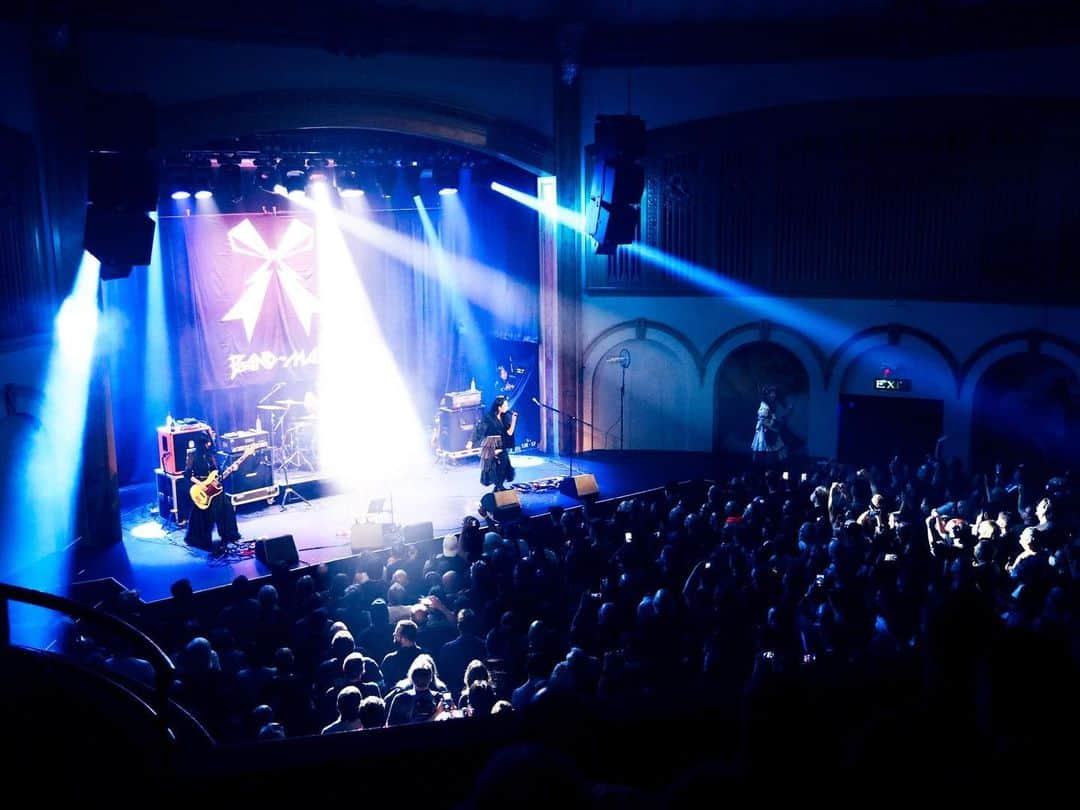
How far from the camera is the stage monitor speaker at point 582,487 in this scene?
544 inches

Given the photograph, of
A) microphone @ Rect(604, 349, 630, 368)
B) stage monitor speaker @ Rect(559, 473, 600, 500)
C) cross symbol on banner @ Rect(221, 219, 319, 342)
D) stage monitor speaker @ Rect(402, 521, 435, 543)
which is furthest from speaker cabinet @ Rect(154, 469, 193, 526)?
microphone @ Rect(604, 349, 630, 368)

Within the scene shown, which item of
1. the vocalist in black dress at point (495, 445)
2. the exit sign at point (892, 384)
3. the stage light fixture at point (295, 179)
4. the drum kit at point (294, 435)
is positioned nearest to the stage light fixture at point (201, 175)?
the stage light fixture at point (295, 179)

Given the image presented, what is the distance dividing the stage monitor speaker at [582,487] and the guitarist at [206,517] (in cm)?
451

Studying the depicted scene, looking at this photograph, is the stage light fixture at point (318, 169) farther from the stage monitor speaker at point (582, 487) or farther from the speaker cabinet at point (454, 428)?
the stage monitor speaker at point (582, 487)

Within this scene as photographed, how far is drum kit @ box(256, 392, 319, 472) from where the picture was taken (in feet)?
53.0

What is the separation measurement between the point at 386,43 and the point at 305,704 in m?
10.8

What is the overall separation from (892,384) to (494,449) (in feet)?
20.8

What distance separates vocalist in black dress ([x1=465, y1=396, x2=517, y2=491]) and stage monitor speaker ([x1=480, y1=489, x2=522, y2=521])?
1071 mm

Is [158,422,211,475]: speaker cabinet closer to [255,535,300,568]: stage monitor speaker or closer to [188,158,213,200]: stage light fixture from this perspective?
[255,535,300,568]: stage monitor speaker

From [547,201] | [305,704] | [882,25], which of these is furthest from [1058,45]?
[305,704]

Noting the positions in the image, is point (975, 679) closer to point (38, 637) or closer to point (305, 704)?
point (305, 704)

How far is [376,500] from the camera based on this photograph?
12688 mm

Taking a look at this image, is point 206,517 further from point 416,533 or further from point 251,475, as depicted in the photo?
point 416,533

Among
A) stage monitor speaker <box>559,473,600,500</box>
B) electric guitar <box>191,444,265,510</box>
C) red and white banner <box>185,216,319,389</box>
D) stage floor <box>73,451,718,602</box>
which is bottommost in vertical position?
stage floor <box>73,451,718,602</box>
